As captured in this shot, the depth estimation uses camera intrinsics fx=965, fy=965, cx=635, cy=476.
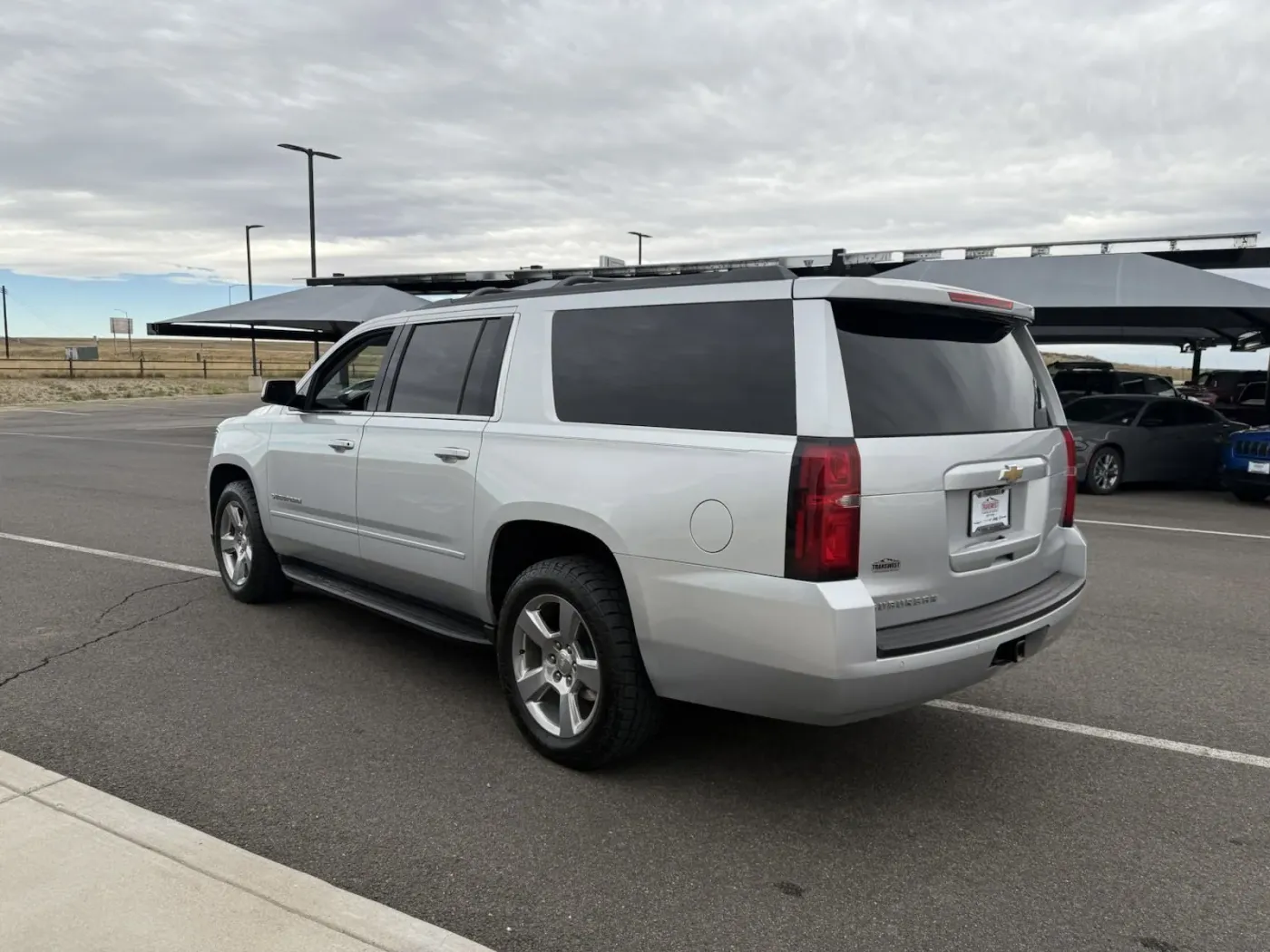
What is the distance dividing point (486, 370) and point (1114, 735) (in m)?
3.24

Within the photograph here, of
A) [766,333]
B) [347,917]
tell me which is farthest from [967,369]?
[347,917]

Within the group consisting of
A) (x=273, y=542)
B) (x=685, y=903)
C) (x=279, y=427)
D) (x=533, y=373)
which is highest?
(x=533, y=373)

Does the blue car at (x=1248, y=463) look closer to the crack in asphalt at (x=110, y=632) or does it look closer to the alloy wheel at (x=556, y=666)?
the alloy wheel at (x=556, y=666)

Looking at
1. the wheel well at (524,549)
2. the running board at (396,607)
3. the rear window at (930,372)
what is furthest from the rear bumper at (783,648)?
the running board at (396,607)

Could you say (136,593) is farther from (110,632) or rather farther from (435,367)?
(435,367)

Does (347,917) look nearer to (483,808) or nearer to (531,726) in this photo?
(483,808)

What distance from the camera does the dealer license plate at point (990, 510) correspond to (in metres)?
3.45

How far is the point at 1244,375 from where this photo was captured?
34.7 m

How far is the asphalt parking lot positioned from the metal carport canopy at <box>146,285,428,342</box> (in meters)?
18.0

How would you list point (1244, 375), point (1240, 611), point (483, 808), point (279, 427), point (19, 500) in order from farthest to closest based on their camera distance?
point (1244, 375) < point (19, 500) < point (1240, 611) < point (279, 427) < point (483, 808)

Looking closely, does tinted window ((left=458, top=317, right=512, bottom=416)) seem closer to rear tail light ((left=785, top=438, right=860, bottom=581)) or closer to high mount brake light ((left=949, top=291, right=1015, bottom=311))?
rear tail light ((left=785, top=438, right=860, bottom=581))

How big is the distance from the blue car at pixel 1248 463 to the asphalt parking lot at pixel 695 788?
286 inches

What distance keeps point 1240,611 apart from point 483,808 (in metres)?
5.56

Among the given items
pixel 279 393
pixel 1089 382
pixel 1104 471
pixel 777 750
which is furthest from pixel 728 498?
pixel 1089 382
